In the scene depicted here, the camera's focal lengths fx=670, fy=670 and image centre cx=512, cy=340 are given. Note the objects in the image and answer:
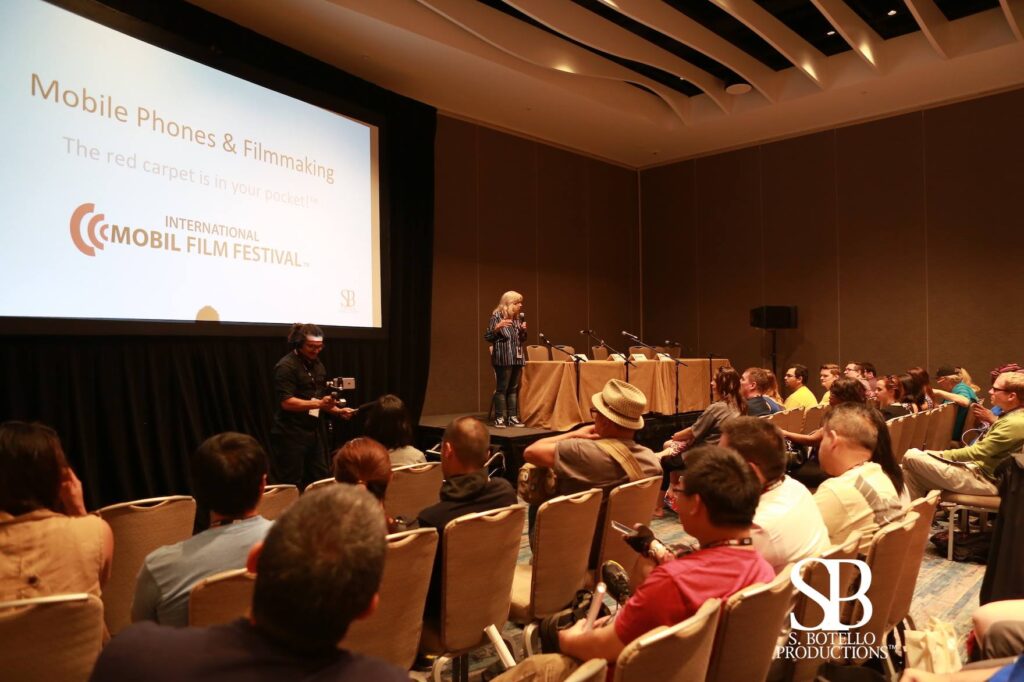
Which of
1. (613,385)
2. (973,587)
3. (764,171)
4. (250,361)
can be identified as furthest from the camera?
(764,171)

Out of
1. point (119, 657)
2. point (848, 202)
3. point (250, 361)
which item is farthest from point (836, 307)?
point (119, 657)

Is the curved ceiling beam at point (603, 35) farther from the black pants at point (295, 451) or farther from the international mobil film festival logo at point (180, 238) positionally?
the black pants at point (295, 451)

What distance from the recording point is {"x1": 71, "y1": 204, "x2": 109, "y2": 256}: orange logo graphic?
4523 mm

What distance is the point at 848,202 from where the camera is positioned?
9555 millimetres

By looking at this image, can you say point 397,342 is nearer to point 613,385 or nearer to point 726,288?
point 613,385

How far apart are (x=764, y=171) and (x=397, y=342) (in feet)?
21.1

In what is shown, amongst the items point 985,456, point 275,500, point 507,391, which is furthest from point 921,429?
point 275,500

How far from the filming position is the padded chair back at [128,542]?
2385mm

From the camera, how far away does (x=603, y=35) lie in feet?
23.3

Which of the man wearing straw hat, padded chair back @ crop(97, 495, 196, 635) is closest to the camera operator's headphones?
padded chair back @ crop(97, 495, 196, 635)

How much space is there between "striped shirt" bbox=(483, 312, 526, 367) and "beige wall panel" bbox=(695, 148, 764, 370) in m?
4.87

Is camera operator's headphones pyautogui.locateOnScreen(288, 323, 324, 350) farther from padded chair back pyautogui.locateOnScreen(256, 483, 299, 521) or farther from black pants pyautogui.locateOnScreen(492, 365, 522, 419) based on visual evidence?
black pants pyautogui.locateOnScreen(492, 365, 522, 419)

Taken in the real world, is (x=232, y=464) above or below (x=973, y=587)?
above

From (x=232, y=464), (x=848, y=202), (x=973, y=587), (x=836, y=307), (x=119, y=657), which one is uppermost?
(x=848, y=202)
